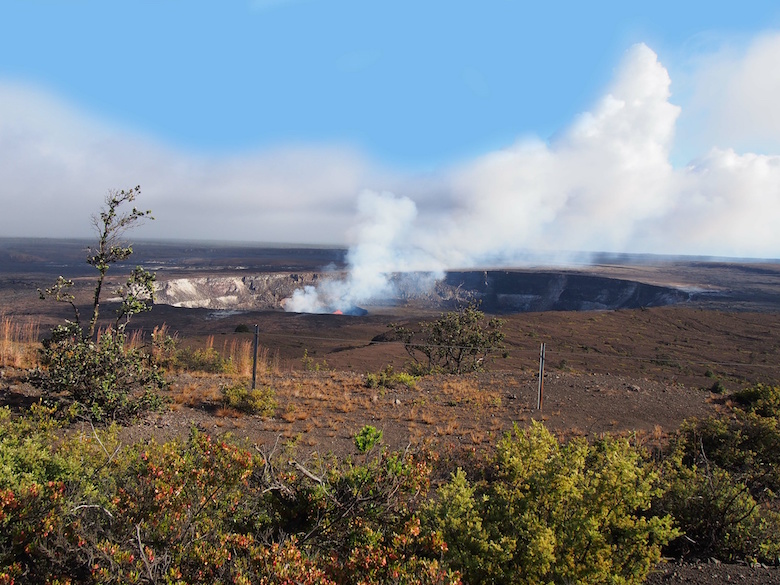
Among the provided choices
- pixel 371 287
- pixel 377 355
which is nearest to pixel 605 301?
pixel 371 287

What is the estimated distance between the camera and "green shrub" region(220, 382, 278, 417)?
918 centimetres

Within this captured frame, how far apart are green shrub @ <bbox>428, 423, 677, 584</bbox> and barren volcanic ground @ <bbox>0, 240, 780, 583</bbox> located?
2.23ft

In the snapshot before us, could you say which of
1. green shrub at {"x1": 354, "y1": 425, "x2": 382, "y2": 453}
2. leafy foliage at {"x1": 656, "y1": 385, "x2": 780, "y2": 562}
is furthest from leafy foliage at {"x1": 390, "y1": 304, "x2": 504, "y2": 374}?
green shrub at {"x1": 354, "y1": 425, "x2": 382, "y2": 453}

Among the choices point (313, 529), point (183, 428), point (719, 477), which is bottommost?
point (183, 428)

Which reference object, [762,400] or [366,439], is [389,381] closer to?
[762,400]

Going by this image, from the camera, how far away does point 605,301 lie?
5700cm

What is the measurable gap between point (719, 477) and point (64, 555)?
5.95 metres

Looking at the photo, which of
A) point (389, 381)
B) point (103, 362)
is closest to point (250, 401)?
point (103, 362)

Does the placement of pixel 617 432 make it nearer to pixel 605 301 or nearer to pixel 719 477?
pixel 719 477

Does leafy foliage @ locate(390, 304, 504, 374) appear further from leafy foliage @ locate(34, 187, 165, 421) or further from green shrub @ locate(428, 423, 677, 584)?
green shrub @ locate(428, 423, 677, 584)

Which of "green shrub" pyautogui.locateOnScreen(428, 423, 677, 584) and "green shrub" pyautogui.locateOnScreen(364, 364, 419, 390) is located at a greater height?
A: "green shrub" pyautogui.locateOnScreen(428, 423, 677, 584)

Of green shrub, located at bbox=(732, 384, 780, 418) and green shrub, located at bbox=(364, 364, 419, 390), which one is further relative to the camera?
green shrub, located at bbox=(364, 364, 419, 390)

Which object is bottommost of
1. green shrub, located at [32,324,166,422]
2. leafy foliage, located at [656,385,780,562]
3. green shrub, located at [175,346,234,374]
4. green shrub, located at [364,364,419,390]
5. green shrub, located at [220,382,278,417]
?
green shrub, located at [175,346,234,374]

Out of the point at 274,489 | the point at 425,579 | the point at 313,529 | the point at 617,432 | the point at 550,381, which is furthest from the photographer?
the point at 550,381
